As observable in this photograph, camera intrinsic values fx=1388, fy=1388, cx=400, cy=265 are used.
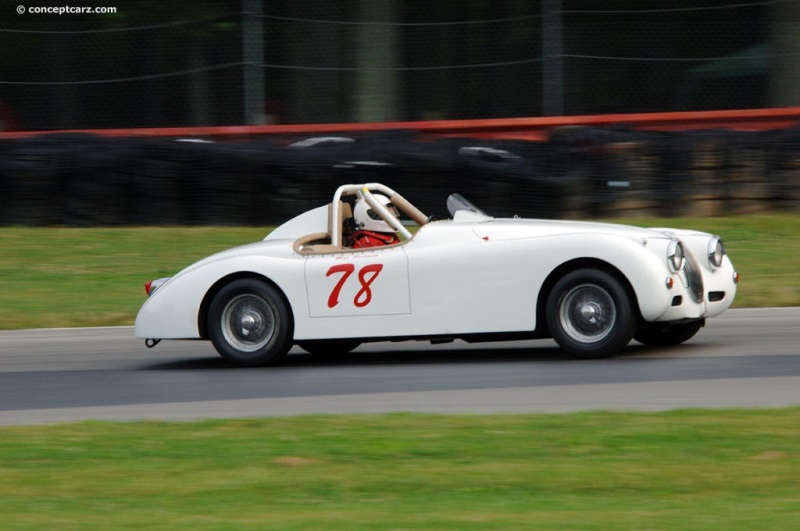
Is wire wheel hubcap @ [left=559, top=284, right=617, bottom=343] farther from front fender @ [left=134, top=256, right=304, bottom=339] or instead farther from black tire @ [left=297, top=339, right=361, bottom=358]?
A: front fender @ [left=134, top=256, right=304, bottom=339]

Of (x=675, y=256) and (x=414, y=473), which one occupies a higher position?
(x=675, y=256)

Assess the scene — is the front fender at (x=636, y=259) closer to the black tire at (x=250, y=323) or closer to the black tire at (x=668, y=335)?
the black tire at (x=668, y=335)

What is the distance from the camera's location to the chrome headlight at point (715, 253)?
9459 millimetres

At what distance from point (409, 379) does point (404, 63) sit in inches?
351

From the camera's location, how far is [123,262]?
15.9 metres

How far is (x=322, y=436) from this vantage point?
677 cm

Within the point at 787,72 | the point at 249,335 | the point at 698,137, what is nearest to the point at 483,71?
the point at 698,137

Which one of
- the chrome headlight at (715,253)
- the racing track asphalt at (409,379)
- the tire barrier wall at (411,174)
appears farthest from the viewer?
the tire barrier wall at (411,174)

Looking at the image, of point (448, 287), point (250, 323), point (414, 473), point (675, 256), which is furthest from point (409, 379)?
point (414, 473)

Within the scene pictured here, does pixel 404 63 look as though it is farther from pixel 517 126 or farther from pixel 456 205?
pixel 456 205

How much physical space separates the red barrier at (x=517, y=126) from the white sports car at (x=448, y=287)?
736 cm
